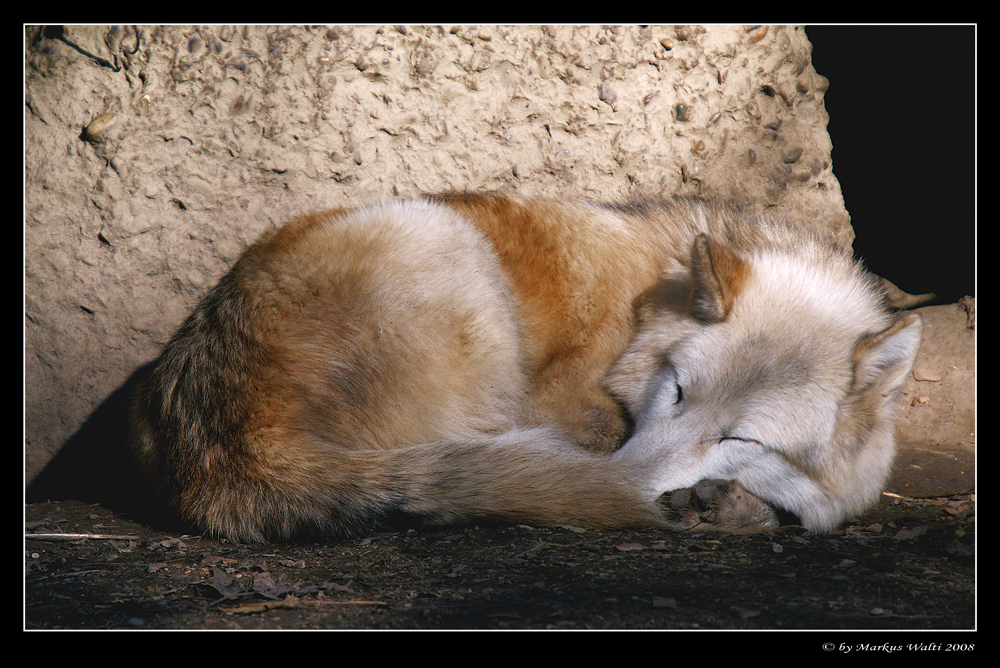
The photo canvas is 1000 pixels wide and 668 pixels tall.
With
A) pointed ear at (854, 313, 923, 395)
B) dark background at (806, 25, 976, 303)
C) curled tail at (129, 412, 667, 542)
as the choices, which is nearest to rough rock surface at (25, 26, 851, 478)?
dark background at (806, 25, 976, 303)

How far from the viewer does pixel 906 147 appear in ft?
14.6

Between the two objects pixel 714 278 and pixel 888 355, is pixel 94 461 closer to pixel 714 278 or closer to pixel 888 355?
pixel 714 278

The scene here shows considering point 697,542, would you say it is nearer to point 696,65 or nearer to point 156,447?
point 156,447

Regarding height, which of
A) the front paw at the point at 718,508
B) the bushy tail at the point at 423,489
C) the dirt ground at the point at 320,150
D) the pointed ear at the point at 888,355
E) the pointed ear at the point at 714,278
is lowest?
the front paw at the point at 718,508

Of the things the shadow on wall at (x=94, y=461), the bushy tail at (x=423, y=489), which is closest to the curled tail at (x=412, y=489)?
the bushy tail at (x=423, y=489)

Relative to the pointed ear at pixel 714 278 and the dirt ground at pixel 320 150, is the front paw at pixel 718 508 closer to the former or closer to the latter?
the dirt ground at pixel 320 150

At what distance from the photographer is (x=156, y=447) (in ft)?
9.32

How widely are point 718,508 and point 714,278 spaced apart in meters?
0.99

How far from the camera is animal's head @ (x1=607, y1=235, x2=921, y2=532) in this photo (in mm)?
2760

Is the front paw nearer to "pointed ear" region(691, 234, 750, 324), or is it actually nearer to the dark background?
"pointed ear" region(691, 234, 750, 324)

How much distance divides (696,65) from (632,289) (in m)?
1.75

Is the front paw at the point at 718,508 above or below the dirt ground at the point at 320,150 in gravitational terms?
below

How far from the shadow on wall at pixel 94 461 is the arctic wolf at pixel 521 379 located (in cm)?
110

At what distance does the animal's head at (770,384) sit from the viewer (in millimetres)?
2760
